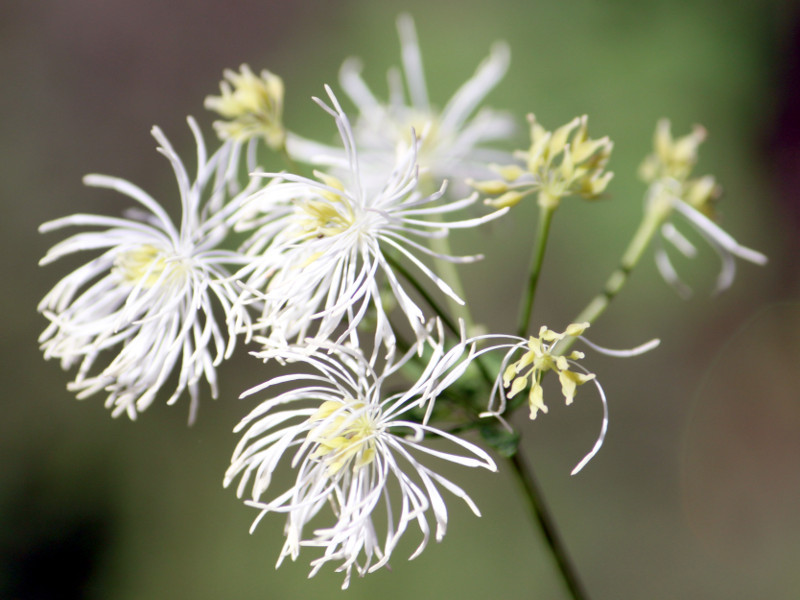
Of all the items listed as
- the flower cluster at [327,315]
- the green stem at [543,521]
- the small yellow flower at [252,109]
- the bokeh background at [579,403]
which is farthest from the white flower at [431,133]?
the bokeh background at [579,403]

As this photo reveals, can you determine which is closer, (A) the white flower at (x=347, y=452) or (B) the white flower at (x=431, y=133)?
(A) the white flower at (x=347, y=452)

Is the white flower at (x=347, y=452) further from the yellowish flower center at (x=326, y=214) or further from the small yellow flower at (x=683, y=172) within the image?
the small yellow flower at (x=683, y=172)

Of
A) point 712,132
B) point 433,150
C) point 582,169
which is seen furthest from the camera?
point 712,132

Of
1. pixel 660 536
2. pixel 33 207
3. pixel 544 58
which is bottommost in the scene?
pixel 660 536

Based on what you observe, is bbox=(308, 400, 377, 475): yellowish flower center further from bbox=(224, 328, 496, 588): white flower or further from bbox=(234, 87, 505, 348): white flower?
bbox=(234, 87, 505, 348): white flower

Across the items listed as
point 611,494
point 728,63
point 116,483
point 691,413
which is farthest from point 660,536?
point 116,483

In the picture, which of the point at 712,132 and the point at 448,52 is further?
the point at 448,52

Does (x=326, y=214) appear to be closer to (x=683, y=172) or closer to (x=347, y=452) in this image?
(x=347, y=452)

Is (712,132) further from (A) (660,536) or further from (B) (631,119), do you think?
(A) (660,536)
